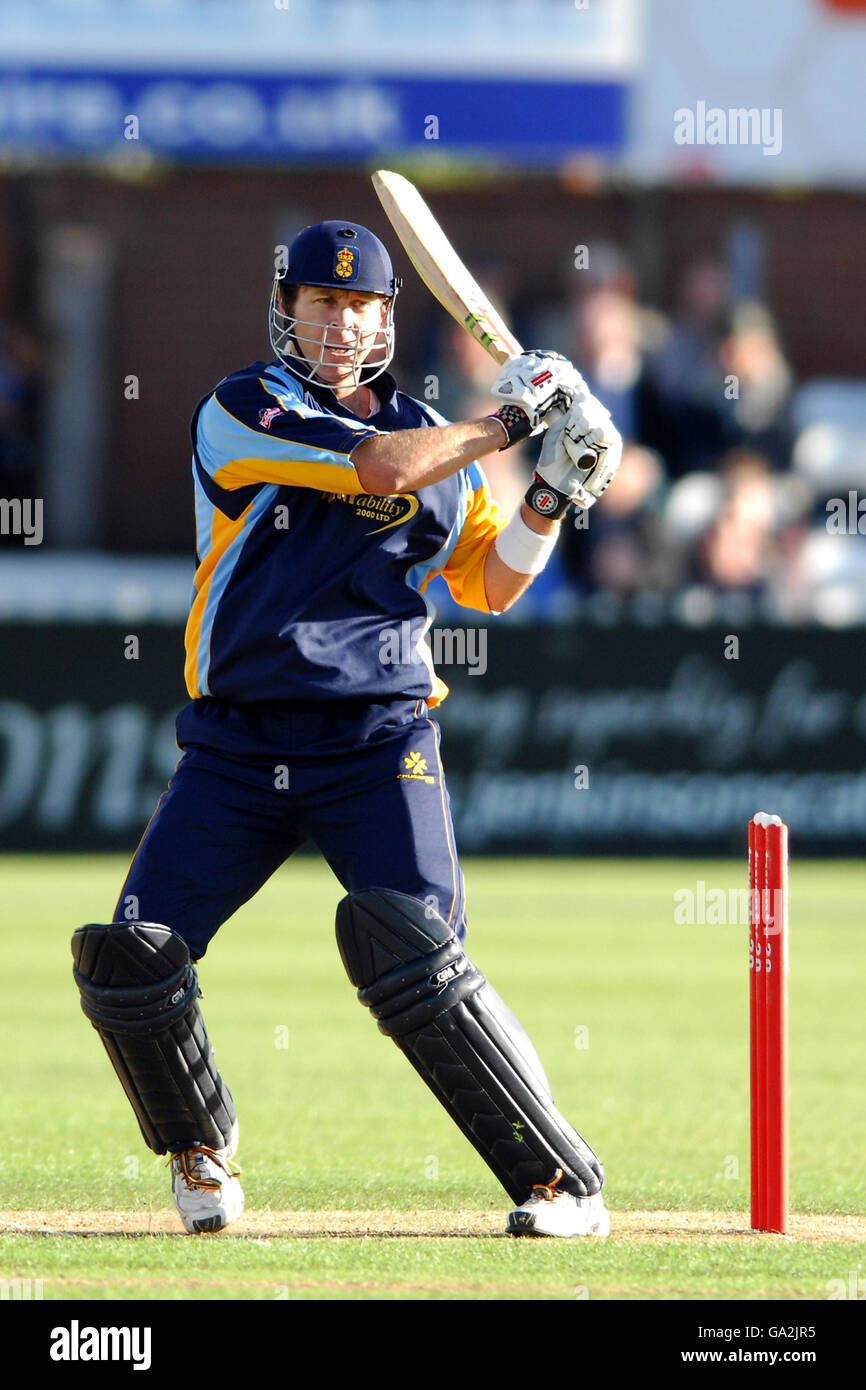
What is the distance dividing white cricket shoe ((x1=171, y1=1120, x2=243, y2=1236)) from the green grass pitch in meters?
0.08

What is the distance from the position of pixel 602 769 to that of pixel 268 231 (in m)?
7.52

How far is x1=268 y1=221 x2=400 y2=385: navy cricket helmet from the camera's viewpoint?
198 inches

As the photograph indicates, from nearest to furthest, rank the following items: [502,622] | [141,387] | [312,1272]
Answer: [312,1272], [502,622], [141,387]

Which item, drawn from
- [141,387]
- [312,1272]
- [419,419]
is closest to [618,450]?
[419,419]

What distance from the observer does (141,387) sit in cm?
1855

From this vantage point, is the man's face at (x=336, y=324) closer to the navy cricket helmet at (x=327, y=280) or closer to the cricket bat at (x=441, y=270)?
the navy cricket helmet at (x=327, y=280)

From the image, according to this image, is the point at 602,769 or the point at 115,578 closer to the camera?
the point at 602,769

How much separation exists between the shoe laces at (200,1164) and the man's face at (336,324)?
6.27ft

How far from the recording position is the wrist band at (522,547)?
5.22 meters

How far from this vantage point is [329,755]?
4926mm

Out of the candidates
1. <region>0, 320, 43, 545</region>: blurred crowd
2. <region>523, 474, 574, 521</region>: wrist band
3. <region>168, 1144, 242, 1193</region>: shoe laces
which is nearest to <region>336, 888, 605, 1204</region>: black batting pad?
<region>168, 1144, 242, 1193</region>: shoe laces

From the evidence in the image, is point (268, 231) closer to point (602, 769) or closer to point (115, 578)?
point (115, 578)

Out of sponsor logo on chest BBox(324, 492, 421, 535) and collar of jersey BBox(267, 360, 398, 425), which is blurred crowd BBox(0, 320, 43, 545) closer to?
collar of jersey BBox(267, 360, 398, 425)

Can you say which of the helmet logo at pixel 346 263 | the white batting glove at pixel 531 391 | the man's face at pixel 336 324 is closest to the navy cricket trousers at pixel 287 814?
the white batting glove at pixel 531 391
